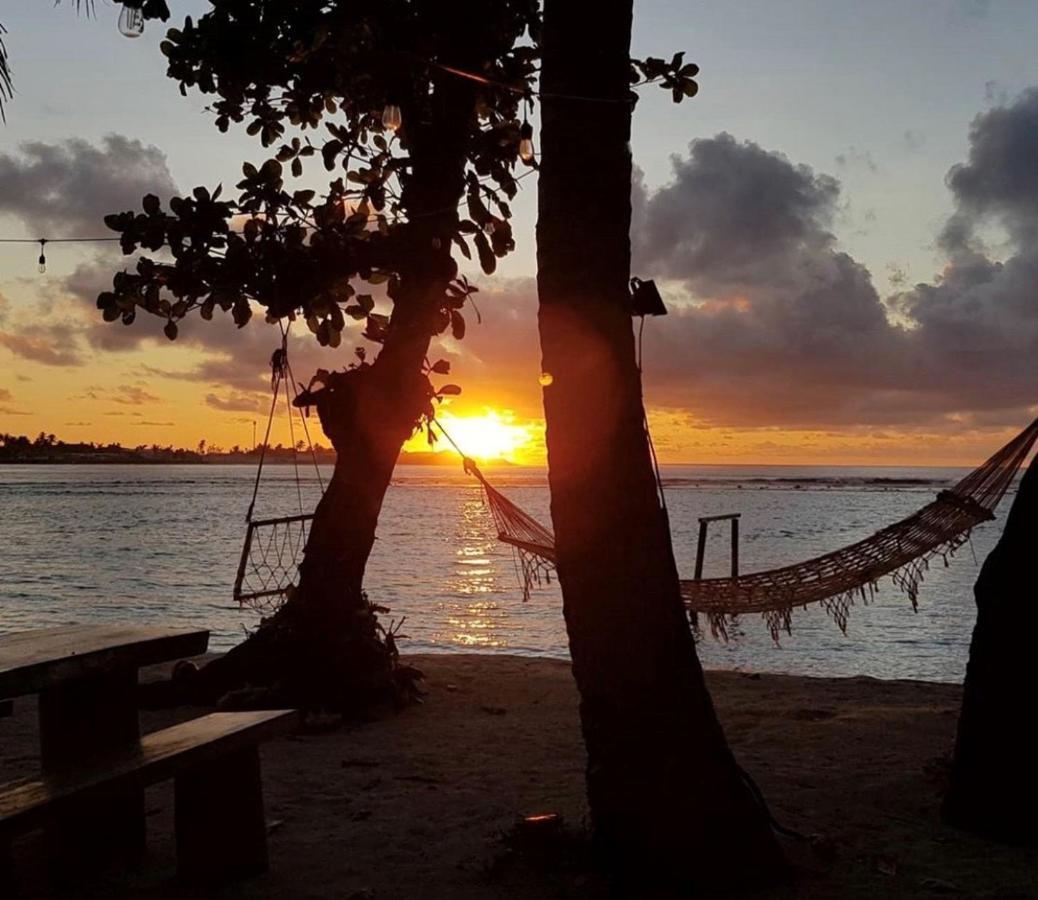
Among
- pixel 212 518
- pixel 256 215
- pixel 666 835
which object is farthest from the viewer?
pixel 212 518

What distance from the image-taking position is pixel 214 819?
2598 millimetres

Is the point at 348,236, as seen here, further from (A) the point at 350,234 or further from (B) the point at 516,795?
(B) the point at 516,795

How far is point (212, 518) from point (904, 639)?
3347 cm

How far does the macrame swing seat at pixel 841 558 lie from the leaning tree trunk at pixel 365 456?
811 millimetres

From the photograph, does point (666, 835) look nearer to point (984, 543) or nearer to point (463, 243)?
point (463, 243)

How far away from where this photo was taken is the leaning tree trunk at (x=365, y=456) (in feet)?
16.3

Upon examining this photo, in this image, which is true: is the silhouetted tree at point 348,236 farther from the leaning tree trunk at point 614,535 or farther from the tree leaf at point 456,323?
the leaning tree trunk at point 614,535

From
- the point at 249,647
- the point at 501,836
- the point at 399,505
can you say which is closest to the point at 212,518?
the point at 399,505

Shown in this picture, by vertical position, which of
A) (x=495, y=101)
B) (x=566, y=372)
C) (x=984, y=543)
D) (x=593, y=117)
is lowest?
(x=984, y=543)

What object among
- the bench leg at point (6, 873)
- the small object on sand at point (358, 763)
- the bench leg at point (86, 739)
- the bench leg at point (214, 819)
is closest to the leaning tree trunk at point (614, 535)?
the bench leg at point (214, 819)

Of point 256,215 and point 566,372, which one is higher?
point 256,215

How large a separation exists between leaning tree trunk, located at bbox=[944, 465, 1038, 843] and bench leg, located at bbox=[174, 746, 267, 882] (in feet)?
6.61

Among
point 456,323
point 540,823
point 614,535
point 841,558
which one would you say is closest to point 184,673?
point 456,323

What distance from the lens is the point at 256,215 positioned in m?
4.31
